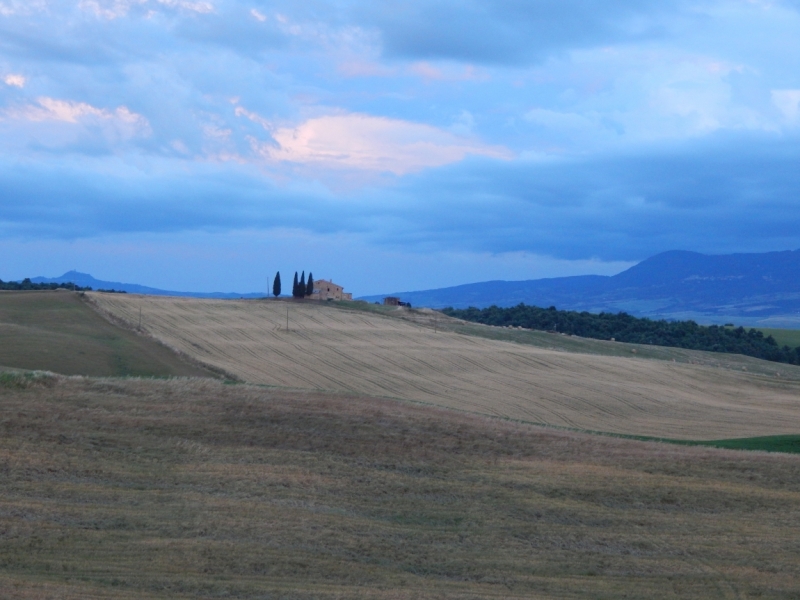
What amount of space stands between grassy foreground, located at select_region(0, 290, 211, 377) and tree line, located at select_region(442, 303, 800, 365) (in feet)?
199

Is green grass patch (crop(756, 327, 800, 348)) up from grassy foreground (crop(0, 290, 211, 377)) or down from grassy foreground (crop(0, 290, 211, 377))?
up

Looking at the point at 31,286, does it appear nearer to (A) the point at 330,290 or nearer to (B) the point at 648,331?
(A) the point at 330,290

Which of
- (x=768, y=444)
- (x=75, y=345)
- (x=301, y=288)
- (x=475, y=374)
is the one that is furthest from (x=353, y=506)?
(x=301, y=288)

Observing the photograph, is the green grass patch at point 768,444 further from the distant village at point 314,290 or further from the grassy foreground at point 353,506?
the distant village at point 314,290

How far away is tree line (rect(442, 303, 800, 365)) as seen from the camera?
97.3 metres

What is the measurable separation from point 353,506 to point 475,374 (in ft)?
118

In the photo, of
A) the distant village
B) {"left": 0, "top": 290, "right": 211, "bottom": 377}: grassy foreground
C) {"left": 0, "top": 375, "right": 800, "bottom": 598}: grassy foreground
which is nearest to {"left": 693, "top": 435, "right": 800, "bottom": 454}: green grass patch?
{"left": 0, "top": 375, "right": 800, "bottom": 598}: grassy foreground

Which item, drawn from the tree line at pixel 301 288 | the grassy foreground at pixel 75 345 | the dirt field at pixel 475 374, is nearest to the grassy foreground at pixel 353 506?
the grassy foreground at pixel 75 345

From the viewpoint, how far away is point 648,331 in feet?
347

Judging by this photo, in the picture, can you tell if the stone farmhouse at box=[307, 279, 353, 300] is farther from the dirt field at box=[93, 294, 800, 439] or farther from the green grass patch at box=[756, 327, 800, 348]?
the green grass patch at box=[756, 327, 800, 348]

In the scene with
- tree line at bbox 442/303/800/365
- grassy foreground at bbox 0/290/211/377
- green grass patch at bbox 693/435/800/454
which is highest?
tree line at bbox 442/303/800/365

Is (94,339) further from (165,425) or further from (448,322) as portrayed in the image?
(448,322)

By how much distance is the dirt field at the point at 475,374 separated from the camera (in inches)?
1666

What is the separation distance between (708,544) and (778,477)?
6.93 m
